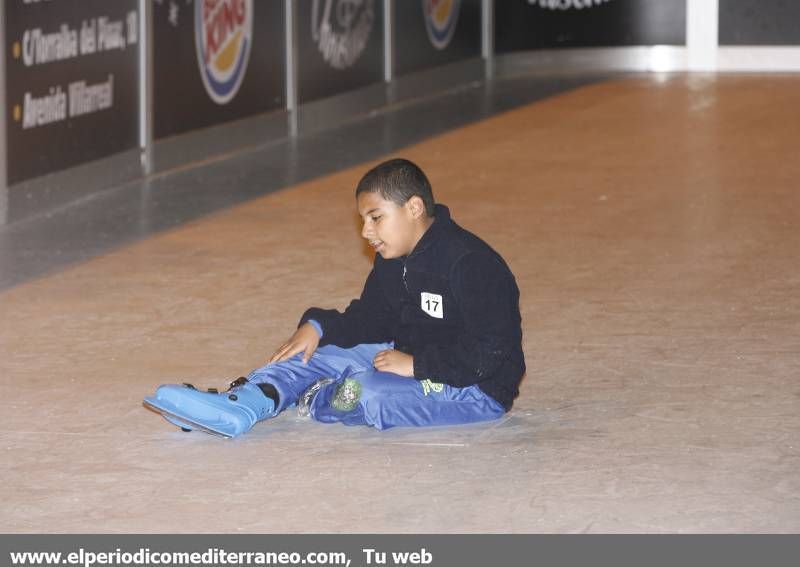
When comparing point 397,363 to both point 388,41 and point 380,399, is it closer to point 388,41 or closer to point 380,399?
point 380,399

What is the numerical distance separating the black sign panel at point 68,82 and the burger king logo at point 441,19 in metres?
5.74

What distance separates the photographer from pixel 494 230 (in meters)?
8.33

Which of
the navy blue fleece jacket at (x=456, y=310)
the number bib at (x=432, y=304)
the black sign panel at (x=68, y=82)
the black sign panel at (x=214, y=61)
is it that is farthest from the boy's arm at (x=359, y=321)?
the black sign panel at (x=214, y=61)

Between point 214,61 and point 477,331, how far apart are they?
6.72 m

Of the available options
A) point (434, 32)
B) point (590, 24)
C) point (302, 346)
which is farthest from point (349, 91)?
point (302, 346)

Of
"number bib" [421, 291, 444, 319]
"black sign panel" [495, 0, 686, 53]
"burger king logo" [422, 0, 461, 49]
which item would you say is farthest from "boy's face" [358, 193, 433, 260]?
"black sign panel" [495, 0, 686, 53]

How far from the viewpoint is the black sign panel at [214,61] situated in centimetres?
1035

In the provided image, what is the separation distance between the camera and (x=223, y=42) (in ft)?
36.3

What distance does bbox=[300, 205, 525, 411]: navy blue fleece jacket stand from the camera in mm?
4629

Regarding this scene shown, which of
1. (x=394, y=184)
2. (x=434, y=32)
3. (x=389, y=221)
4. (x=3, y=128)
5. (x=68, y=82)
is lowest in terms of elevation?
(x=434, y=32)

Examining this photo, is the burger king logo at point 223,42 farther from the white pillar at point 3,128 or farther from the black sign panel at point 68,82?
the white pillar at point 3,128

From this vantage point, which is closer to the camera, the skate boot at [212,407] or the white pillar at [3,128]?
the skate boot at [212,407]

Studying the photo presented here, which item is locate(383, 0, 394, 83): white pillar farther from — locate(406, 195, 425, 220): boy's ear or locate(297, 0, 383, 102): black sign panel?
locate(406, 195, 425, 220): boy's ear

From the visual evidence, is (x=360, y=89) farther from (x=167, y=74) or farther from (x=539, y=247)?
(x=539, y=247)
